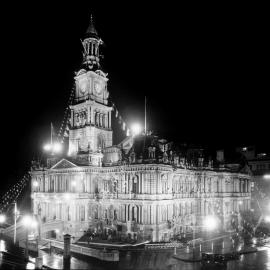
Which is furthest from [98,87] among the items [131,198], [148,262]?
[148,262]

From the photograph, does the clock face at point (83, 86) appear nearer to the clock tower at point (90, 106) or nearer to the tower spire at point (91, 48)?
the clock tower at point (90, 106)

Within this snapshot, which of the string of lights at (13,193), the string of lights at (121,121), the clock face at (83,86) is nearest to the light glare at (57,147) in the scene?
the clock face at (83,86)

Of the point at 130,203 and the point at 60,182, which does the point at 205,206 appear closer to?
the point at 130,203

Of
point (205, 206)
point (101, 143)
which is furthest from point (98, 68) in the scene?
point (205, 206)

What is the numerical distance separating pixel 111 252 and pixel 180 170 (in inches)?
939

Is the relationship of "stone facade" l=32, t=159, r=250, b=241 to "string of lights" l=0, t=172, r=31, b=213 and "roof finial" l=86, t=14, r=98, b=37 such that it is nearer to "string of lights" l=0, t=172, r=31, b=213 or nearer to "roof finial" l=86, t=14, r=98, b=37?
"string of lights" l=0, t=172, r=31, b=213

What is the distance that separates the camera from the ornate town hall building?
2352 inches

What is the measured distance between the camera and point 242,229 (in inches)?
2842

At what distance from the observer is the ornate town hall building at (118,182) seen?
5975 centimetres

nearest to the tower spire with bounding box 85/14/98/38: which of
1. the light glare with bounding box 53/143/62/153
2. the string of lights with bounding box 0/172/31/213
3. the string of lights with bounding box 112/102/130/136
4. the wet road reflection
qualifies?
the string of lights with bounding box 112/102/130/136

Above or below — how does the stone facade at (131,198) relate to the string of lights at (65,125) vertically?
below

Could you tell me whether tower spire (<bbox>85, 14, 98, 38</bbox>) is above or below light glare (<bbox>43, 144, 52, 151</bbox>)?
above

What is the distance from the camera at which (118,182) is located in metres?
63.6

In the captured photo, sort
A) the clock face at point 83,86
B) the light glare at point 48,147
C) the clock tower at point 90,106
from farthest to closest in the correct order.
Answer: the light glare at point 48,147 < the clock face at point 83,86 < the clock tower at point 90,106
